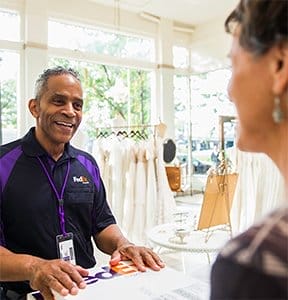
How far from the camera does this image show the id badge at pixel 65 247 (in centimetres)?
144

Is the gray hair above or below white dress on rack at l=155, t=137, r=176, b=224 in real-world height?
above

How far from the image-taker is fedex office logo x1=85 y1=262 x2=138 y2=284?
106 cm

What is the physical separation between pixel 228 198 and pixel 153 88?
3.58 meters

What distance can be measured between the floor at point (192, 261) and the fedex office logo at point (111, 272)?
21cm

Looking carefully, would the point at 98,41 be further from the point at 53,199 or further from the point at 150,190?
the point at 53,199

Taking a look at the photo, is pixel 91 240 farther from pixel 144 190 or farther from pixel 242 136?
pixel 144 190

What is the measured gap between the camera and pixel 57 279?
101 centimetres

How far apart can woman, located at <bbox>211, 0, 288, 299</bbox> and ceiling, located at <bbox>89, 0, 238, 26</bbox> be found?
4.62 meters

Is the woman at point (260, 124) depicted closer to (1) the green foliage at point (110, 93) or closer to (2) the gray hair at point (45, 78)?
(2) the gray hair at point (45, 78)

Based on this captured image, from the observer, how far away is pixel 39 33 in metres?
4.32

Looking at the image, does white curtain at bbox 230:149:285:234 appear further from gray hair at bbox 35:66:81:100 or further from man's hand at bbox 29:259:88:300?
man's hand at bbox 29:259:88:300

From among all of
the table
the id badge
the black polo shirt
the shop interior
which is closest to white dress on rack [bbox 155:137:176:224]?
the shop interior

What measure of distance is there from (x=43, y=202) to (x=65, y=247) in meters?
0.20

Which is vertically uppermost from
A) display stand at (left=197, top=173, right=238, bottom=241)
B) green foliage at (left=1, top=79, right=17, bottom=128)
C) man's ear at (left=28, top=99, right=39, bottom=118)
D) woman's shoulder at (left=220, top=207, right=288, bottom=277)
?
green foliage at (left=1, top=79, right=17, bottom=128)
